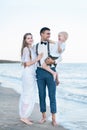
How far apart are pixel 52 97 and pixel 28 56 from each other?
0.81 m

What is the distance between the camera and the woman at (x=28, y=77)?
724cm

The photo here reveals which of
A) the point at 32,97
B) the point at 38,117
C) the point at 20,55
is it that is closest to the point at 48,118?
the point at 38,117

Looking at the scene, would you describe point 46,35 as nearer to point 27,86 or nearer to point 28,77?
point 28,77

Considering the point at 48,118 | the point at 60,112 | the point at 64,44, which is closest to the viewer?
the point at 64,44

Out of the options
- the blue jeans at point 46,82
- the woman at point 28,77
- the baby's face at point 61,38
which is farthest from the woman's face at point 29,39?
the baby's face at point 61,38

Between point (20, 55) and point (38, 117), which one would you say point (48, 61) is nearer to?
point (20, 55)

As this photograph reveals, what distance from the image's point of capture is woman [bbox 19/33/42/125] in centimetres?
724

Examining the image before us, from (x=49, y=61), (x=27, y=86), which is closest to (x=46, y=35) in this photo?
(x=49, y=61)

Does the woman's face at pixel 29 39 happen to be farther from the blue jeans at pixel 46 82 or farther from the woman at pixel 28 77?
the blue jeans at pixel 46 82

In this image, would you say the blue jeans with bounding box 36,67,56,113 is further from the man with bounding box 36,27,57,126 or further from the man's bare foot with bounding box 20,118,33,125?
the man's bare foot with bounding box 20,118,33,125

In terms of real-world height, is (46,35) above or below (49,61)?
above

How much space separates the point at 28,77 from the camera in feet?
23.9

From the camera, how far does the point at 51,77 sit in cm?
711

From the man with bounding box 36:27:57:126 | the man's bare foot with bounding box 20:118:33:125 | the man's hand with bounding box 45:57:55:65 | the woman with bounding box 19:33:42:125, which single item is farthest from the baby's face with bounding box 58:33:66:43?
the man's bare foot with bounding box 20:118:33:125
